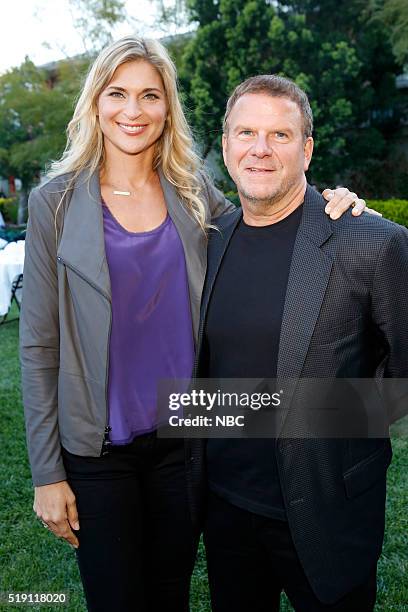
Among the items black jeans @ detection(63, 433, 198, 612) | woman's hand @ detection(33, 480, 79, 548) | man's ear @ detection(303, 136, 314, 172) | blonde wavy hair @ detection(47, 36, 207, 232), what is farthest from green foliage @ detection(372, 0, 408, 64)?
woman's hand @ detection(33, 480, 79, 548)

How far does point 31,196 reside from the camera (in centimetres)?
192

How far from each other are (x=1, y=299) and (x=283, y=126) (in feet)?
24.1

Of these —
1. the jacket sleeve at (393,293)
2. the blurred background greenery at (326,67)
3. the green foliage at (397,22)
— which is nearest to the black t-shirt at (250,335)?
the jacket sleeve at (393,293)

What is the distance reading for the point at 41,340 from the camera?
75.5 inches

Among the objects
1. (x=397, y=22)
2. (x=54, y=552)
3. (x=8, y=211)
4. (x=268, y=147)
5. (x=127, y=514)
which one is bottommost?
(x=54, y=552)

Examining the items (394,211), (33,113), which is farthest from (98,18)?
(394,211)

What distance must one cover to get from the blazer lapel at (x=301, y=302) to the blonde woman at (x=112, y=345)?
202mm

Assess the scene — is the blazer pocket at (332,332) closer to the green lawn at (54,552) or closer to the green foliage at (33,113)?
the green lawn at (54,552)

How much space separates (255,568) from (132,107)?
1.50m

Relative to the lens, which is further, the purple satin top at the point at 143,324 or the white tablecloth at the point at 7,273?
the white tablecloth at the point at 7,273

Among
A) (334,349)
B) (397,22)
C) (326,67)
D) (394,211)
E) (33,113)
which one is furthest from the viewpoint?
(33,113)

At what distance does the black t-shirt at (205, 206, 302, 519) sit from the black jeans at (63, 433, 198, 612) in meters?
0.17

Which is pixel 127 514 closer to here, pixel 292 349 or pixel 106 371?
pixel 106 371

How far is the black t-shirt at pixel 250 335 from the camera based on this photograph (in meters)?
1.79
